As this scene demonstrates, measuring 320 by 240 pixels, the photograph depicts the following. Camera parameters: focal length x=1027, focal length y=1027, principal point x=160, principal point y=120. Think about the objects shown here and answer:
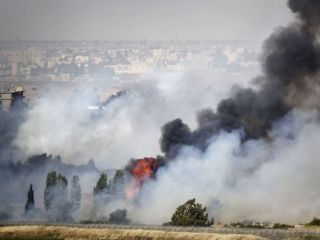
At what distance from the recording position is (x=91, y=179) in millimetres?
137750

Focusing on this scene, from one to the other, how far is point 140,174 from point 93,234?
2288cm

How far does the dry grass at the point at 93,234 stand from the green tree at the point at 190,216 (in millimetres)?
6705

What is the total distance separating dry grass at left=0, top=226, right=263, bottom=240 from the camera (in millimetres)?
88812

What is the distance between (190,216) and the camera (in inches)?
3873

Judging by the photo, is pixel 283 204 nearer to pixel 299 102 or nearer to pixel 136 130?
pixel 299 102

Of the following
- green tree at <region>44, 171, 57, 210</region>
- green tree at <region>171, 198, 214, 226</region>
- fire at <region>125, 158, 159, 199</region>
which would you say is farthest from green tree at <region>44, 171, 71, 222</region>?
green tree at <region>171, 198, 214, 226</region>

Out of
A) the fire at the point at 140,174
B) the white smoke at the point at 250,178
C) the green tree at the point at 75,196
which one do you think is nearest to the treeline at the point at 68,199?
the green tree at the point at 75,196

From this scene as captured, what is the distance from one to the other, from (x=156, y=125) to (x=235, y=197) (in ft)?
221

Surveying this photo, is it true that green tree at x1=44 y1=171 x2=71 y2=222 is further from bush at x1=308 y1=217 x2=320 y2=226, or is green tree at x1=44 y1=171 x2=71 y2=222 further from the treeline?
bush at x1=308 y1=217 x2=320 y2=226

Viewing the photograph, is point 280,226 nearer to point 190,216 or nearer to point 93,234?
point 190,216

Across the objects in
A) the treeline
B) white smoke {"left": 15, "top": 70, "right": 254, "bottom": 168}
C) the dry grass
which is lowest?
the dry grass

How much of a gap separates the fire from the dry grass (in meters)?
17.4

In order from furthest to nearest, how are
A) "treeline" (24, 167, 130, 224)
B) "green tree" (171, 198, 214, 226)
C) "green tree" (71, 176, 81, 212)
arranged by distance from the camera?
"green tree" (71, 176, 81, 212)
"treeline" (24, 167, 130, 224)
"green tree" (171, 198, 214, 226)

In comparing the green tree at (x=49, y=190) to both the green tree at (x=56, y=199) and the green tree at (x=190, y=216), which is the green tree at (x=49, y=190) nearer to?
the green tree at (x=56, y=199)
